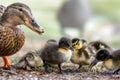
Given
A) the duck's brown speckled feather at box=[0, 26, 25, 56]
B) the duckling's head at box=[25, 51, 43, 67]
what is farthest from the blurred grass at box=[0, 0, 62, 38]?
the duck's brown speckled feather at box=[0, 26, 25, 56]

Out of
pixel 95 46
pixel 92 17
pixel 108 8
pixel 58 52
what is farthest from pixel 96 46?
pixel 108 8

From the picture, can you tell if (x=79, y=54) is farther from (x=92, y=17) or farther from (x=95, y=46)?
(x=92, y=17)

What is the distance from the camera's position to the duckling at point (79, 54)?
792cm

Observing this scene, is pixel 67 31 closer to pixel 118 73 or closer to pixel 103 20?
pixel 103 20

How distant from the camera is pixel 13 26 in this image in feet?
24.2

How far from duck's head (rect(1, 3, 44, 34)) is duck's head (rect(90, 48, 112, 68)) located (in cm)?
102

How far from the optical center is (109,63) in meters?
7.73

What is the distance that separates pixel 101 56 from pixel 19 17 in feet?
3.90

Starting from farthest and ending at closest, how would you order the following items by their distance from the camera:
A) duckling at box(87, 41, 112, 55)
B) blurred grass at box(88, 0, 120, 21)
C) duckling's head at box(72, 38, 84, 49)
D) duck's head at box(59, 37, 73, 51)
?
blurred grass at box(88, 0, 120, 21)
duckling at box(87, 41, 112, 55)
duckling's head at box(72, 38, 84, 49)
duck's head at box(59, 37, 73, 51)

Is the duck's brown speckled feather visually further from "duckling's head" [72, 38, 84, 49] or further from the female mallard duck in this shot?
"duckling's head" [72, 38, 84, 49]

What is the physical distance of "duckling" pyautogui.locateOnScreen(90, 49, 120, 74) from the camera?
771cm

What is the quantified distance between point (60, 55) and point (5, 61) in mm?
821

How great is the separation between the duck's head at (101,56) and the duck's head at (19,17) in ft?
3.34

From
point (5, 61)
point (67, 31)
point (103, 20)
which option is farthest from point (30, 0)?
point (5, 61)
